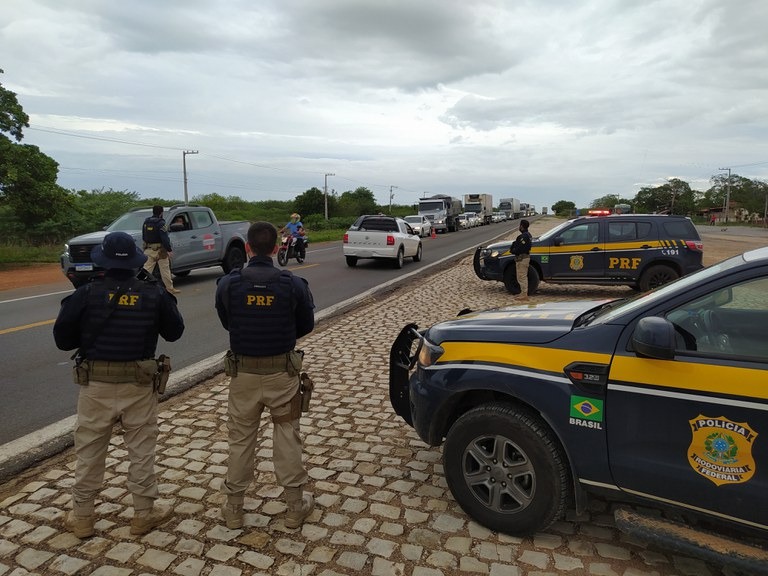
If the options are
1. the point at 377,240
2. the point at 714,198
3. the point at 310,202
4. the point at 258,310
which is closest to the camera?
the point at 258,310

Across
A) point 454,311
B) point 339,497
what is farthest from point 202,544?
point 454,311

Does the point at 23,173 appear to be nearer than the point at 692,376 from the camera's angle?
No

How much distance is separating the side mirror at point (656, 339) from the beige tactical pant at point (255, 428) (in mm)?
1843

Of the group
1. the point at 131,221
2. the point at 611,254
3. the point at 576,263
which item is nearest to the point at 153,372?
the point at 576,263

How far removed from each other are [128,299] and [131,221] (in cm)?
1058

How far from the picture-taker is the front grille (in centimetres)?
1137

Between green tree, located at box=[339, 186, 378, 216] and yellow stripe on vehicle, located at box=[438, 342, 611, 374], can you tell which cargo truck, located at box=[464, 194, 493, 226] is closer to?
green tree, located at box=[339, 186, 378, 216]

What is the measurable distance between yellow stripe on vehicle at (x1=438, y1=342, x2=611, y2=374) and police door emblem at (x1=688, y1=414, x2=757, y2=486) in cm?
49

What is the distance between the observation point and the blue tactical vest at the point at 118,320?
9.52ft

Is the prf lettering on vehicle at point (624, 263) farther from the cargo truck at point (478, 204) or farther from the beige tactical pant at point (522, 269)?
the cargo truck at point (478, 204)

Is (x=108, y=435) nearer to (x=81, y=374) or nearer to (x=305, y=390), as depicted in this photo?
(x=81, y=374)

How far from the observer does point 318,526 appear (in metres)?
3.11

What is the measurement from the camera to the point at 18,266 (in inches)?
715

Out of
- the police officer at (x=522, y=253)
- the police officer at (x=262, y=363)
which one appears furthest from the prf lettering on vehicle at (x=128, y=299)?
the police officer at (x=522, y=253)
